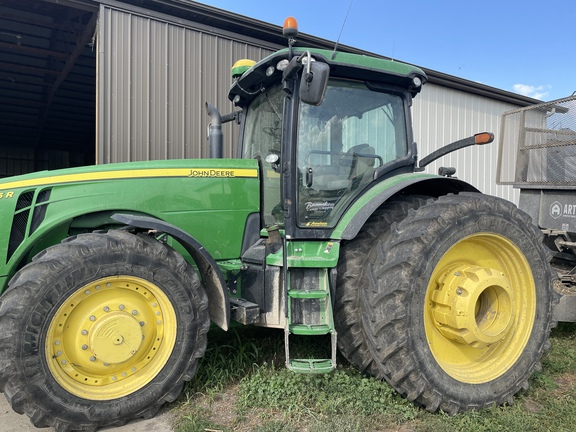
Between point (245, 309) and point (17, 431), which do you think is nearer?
point (17, 431)

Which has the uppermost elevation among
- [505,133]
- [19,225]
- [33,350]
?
[505,133]

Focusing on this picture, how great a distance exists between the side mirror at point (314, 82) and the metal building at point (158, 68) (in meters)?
3.97

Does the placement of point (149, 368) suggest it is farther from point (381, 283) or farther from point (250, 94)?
point (250, 94)

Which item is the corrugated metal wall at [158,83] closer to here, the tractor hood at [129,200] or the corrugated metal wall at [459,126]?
the tractor hood at [129,200]

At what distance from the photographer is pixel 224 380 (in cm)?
315

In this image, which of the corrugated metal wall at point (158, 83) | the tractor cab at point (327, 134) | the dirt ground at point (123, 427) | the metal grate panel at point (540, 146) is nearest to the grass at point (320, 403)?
the dirt ground at point (123, 427)

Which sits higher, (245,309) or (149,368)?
(245,309)

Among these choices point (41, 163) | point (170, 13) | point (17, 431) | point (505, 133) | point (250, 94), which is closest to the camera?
point (17, 431)

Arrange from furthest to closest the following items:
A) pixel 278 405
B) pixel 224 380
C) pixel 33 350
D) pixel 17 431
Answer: pixel 224 380 → pixel 278 405 → pixel 17 431 → pixel 33 350

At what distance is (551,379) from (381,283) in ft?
5.64

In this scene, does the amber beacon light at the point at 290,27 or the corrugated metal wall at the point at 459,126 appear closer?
the amber beacon light at the point at 290,27

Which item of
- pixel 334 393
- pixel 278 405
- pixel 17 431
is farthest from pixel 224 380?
pixel 17 431

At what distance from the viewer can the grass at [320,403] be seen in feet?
8.54

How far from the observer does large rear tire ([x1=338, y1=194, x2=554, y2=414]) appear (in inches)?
106
